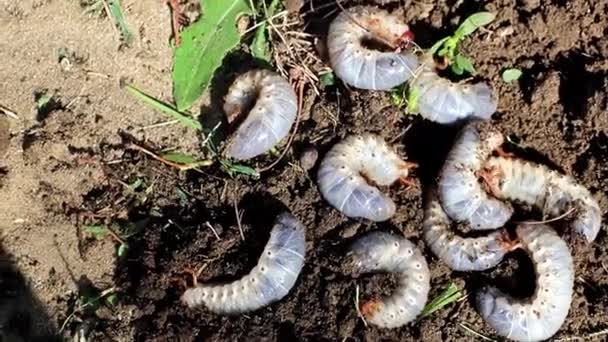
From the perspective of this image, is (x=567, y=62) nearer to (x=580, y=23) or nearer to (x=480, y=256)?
(x=580, y=23)

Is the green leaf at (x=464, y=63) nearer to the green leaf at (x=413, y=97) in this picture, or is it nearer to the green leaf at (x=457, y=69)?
the green leaf at (x=457, y=69)

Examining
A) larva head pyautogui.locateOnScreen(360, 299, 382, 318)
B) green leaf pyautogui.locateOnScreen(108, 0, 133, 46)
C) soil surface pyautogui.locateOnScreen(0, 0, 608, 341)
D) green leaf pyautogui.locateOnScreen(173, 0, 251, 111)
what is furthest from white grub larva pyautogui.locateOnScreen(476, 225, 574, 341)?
green leaf pyautogui.locateOnScreen(108, 0, 133, 46)

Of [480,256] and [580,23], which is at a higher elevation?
[580,23]

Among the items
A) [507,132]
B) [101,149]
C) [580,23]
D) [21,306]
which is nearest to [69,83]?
[101,149]

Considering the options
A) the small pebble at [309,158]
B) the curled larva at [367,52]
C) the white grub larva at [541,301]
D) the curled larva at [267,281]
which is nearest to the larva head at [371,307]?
the curled larva at [267,281]

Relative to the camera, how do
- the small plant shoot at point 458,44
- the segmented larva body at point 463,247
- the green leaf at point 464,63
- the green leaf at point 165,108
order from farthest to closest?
the green leaf at point 165,108 → the green leaf at point 464,63 → the small plant shoot at point 458,44 → the segmented larva body at point 463,247
